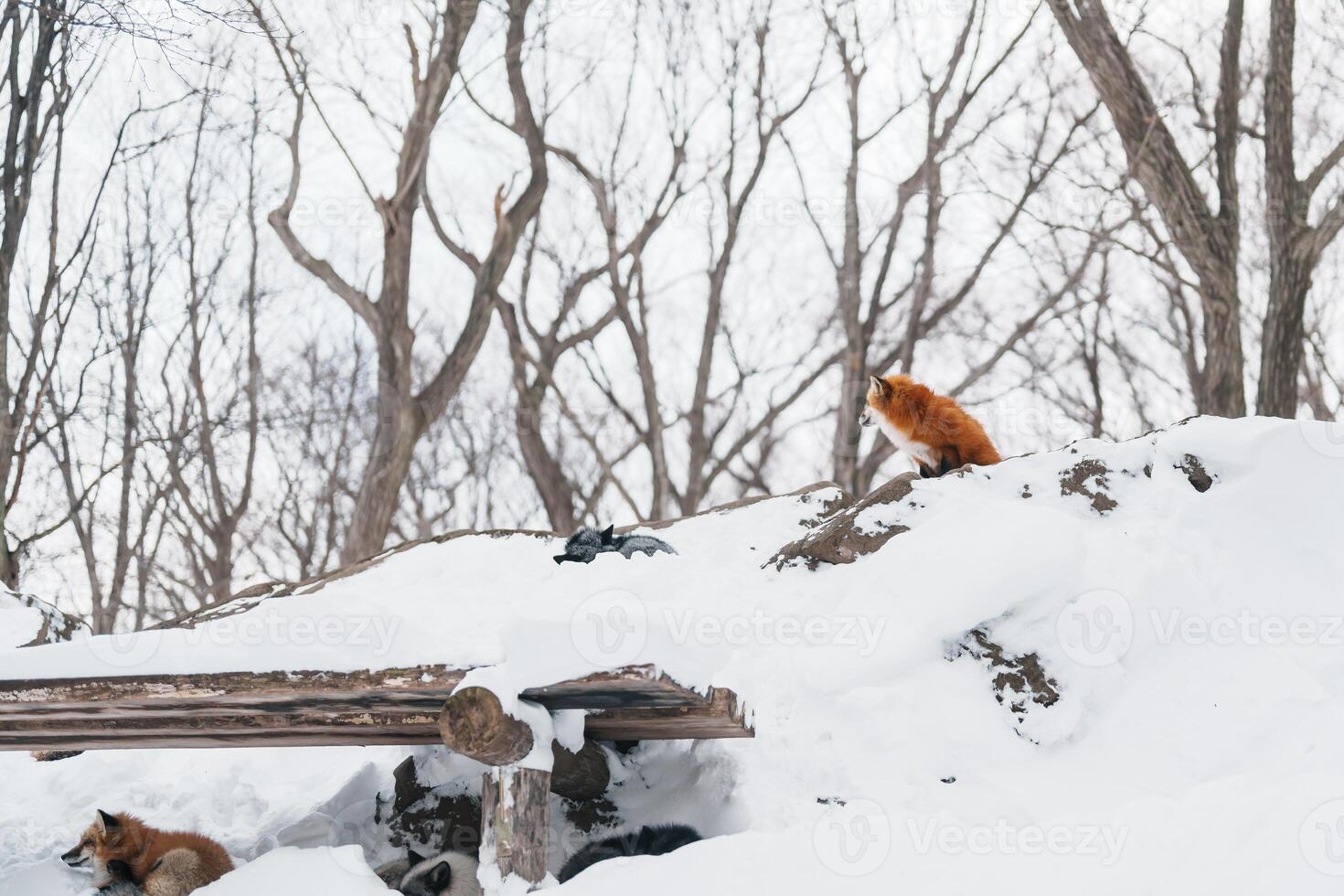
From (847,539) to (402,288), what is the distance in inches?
323

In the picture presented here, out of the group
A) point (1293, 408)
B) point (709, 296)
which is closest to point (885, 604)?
point (1293, 408)

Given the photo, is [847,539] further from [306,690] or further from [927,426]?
[306,690]

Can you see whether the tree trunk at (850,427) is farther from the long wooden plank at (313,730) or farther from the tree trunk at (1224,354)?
the long wooden plank at (313,730)

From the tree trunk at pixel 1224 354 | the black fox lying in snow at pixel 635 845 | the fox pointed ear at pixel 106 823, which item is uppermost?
the tree trunk at pixel 1224 354

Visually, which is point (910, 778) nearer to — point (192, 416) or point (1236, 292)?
point (1236, 292)

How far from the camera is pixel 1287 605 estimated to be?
5410 mm

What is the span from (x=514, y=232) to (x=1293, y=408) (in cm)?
897

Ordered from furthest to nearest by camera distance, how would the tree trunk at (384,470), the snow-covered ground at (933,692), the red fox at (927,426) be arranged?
the tree trunk at (384,470), the red fox at (927,426), the snow-covered ground at (933,692)

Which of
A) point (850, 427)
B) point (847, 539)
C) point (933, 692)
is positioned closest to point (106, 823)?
point (933, 692)

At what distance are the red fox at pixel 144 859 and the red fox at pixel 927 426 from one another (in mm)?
5226


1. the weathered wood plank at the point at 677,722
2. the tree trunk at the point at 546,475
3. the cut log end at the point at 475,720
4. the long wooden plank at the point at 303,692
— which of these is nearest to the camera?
the cut log end at the point at 475,720

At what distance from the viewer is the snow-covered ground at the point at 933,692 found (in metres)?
3.65

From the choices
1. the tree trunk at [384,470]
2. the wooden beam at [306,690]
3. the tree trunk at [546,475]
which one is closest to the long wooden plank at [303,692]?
the wooden beam at [306,690]

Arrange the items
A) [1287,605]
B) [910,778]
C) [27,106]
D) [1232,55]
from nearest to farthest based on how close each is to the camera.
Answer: [910,778]
[1287,605]
[27,106]
[1232,55]
